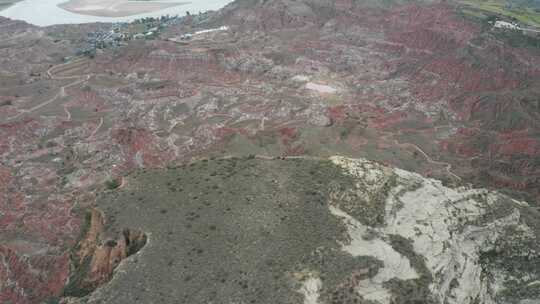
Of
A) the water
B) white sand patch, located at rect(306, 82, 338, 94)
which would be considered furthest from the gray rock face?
the water

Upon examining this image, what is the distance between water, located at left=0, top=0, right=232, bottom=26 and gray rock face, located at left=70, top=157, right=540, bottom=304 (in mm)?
141168

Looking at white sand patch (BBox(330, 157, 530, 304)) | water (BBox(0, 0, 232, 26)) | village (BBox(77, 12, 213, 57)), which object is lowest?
white sand patch (BBox(330, 157, 530, 304))

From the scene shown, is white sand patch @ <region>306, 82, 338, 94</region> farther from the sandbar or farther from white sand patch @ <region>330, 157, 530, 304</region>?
the sandbar

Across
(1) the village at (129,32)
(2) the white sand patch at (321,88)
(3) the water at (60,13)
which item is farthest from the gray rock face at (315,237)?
(3) the water at (60,13)

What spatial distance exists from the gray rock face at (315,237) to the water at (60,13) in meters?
141

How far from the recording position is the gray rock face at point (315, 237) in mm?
28312

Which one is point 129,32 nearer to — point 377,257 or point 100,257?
point 100,257

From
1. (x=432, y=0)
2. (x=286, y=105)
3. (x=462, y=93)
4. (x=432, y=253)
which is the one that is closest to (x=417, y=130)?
(x=462, y=93)

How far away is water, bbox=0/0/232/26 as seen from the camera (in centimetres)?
16038

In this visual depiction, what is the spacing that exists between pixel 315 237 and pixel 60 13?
17974 cm

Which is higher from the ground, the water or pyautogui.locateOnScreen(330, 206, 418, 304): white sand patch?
the water

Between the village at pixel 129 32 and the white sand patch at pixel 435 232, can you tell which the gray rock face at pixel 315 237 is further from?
the village at pixel 129 32

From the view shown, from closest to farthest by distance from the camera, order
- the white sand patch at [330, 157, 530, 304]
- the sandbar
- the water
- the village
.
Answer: the white sand patch at [330, 157, 530, 304] → the village → the water → the sandbar

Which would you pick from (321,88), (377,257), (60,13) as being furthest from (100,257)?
(60,13)
